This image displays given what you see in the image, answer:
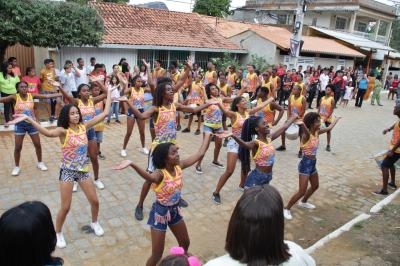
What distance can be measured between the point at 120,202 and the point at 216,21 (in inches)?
814

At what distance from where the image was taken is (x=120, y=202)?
241 inches

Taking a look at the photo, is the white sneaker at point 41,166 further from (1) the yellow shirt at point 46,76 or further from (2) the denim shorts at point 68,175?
(1) the yellow shirt at point 46,76

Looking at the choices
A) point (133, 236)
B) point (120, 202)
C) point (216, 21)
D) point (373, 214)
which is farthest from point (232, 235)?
point (216, 21)

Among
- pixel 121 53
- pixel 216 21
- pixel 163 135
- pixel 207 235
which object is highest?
pixel 216 21

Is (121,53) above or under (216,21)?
under

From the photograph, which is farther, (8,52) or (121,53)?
(121,53)

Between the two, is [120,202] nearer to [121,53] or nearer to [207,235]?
[207,235]

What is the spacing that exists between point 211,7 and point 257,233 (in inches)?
1383

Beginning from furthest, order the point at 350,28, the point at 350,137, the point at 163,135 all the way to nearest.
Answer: the point at 350,28, the point at 350,137, the point at 163,135

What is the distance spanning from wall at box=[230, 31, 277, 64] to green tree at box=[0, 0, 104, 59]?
1151 centimetres

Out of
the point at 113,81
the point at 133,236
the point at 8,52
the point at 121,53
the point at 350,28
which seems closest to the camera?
the point at 133,236

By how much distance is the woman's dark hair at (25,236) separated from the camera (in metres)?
1.95

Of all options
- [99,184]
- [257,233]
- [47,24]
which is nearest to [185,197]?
[99,184]

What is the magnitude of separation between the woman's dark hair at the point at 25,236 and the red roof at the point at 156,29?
14239mm
